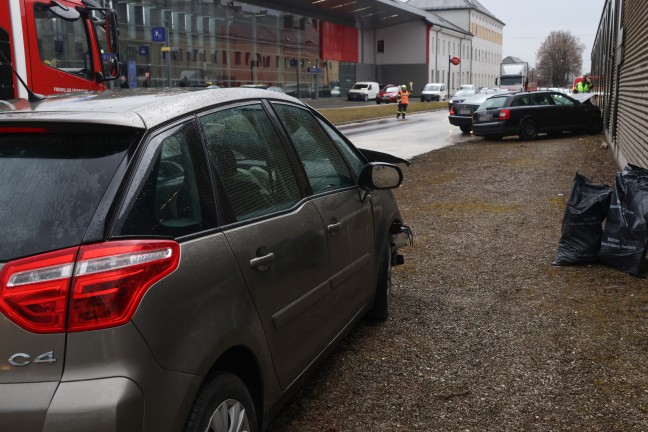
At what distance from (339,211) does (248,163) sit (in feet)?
3.01

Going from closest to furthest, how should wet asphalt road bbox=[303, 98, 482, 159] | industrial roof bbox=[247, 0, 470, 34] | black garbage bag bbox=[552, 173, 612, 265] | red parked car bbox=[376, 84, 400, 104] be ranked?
black garbage bag bbox=[552, 173, 612, 265], wet asphalt road bbox=[303, 98, 482, 159], industrial roof bbox=[247, 0, 470, 34], red parked car bbox=[376, 84, 400, 104]

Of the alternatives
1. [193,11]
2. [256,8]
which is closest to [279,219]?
[193,11]

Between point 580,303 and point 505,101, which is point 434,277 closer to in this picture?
point 580,303

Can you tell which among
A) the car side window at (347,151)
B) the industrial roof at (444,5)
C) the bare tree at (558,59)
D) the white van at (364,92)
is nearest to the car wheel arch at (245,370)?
the car side window at (347,151)

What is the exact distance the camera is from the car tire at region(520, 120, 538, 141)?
21578mm

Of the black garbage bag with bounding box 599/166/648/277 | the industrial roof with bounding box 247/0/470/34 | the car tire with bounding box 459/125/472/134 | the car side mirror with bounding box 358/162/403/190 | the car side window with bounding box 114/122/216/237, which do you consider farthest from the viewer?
the industrial roof with bounding box 247/0/470/34

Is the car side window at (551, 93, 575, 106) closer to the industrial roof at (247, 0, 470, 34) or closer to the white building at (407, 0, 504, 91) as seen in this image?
the industrial roof at (247, 0, 470, 34)

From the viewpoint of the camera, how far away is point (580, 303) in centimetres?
543

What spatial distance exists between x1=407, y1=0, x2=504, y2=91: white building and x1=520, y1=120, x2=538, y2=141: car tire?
6669 centimetres

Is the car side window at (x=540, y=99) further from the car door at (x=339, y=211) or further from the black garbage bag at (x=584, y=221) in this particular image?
the car door at (x=339, y=211)

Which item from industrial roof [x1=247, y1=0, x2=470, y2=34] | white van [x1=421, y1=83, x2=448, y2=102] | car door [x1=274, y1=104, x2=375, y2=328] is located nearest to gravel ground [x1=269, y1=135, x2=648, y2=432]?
car door [x1=274, y1=104, x2=375, y2=328]

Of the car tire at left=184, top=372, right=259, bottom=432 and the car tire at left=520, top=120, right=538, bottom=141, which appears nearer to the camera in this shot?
the car tire at left=184, top=372, right=259, bottom=432

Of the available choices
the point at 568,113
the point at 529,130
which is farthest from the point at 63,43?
the point at 568,113

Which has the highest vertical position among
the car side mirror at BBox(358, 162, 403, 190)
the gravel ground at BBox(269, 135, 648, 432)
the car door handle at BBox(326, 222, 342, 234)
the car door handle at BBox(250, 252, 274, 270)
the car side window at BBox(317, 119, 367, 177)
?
the car side window at BBox(317, 119, 367, 177)
